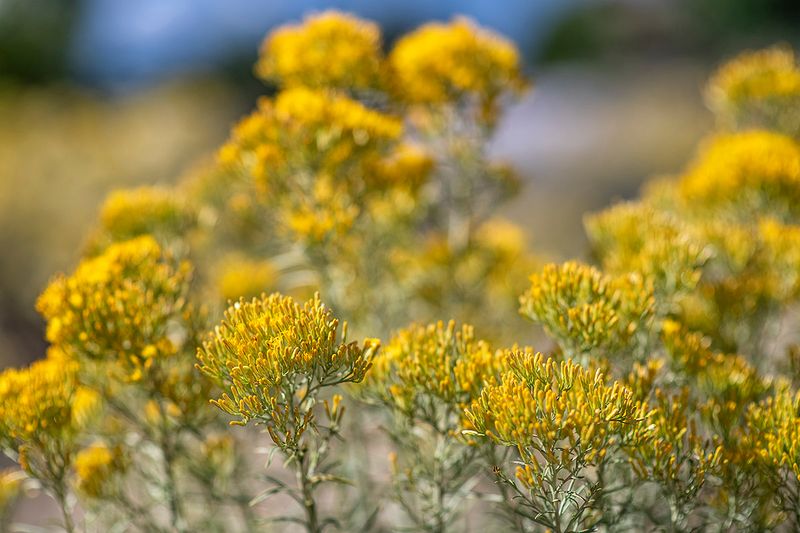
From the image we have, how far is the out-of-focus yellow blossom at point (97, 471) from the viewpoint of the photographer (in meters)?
2.56

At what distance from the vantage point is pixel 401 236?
3.54 meters

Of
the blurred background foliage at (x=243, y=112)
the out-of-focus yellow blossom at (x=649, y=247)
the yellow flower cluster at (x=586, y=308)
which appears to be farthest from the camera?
the blurred background foliage at (x=243, y=112)

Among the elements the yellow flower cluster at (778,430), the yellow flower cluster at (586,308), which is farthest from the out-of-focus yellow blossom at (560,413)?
the yellow flower cluster at (778,430)

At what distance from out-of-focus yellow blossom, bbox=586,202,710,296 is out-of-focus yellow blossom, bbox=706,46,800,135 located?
1.35 metres

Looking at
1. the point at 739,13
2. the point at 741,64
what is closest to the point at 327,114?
the point at 741,64

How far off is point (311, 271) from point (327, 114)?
77 centimetres

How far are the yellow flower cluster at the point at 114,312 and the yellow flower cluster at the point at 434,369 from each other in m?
0.75

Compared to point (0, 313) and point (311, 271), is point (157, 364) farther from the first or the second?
point (0, 313)

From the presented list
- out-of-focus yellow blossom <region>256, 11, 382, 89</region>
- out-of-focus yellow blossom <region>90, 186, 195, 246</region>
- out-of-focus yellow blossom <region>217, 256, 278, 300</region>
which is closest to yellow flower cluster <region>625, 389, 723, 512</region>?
out-of-focus yellow blossom <region>256, 11, 382, 89</region>

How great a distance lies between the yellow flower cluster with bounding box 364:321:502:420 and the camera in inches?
77.0

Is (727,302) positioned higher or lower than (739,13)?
lower

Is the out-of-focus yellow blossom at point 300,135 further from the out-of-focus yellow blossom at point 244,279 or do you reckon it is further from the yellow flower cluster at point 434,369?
→ the yellow flower cluster at point 434,369

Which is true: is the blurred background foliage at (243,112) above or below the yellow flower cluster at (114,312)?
above

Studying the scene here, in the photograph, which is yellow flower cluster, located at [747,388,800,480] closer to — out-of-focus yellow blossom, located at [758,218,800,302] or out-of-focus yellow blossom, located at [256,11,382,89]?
out-of-focus yellow blossom, located at [758,218,800,302]
